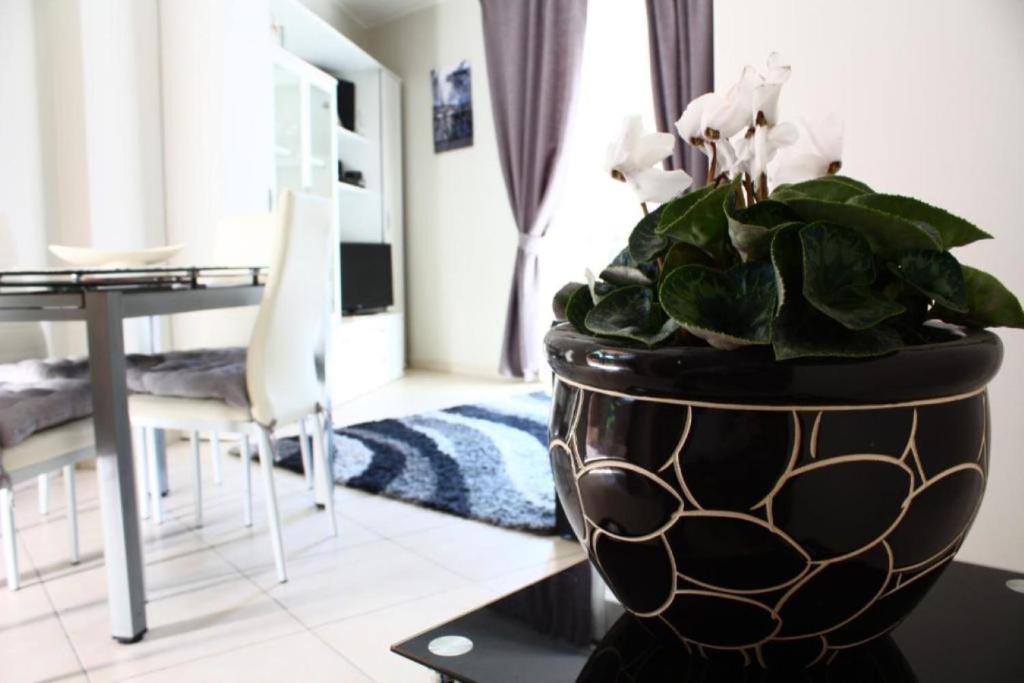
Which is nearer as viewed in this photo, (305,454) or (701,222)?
(701,222)

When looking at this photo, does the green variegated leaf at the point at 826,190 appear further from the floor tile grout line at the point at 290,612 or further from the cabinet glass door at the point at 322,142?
the cabinet glass door at the point at 322,142

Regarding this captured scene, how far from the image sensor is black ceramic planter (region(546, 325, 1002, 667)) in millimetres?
396

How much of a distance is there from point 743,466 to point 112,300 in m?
1.51

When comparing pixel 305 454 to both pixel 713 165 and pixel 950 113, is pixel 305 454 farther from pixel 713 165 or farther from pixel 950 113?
pixel 713 165

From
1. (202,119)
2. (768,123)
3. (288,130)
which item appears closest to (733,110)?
(768,123)

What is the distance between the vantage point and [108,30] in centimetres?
300

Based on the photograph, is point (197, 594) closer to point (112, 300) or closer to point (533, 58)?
point (112, 300)

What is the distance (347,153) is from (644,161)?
4831 millimetres

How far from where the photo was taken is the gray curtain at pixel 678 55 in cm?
311

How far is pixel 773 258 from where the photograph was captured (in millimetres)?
408

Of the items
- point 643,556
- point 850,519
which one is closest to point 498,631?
point 643,556

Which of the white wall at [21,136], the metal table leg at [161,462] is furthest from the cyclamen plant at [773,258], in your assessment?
the white wall at [21,136]

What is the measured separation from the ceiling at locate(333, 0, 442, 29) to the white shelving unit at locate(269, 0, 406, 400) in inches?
20.7

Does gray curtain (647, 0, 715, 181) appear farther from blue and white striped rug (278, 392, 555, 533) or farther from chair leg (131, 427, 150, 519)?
chair leg (131, 427, 150, 519)
